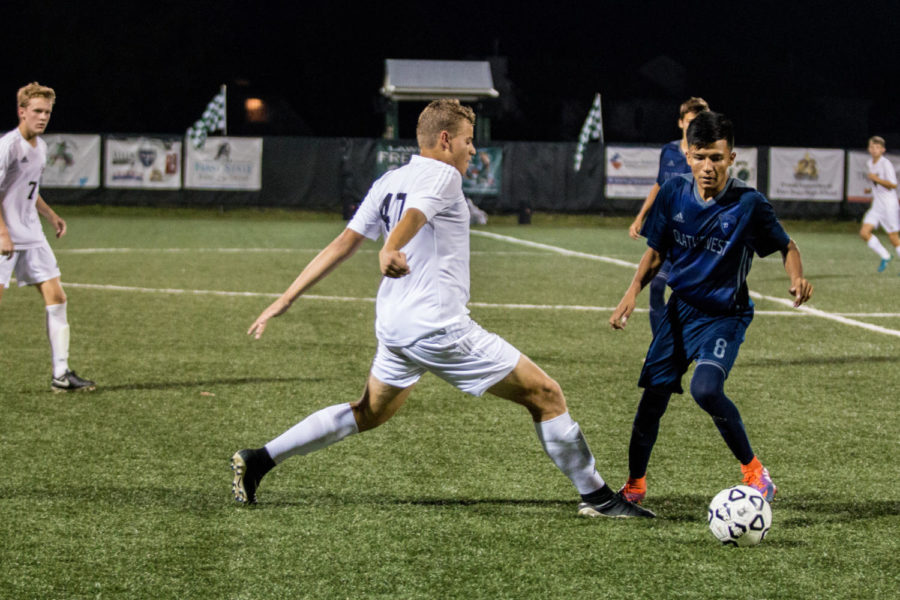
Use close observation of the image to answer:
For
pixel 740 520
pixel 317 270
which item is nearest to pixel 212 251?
pixel 317 270

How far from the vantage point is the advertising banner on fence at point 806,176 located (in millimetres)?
33312

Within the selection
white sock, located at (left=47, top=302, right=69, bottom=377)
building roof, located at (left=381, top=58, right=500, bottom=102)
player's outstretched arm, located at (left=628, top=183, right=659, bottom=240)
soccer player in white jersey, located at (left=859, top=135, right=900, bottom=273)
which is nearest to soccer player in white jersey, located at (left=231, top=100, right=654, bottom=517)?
player's outstretched arm, located at (left=628, top=183, right=659, bottom=240)

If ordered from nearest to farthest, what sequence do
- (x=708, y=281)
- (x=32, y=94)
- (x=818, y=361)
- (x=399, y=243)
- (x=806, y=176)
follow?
(x=399, y=243) → (x=708, y=281) → (x=32, y=94) → (x=818, y=361) → (x=806, y=176)

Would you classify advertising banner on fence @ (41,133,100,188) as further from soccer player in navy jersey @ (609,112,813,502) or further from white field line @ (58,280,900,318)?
soccer player in navy jersey @ (609,112,813,502)

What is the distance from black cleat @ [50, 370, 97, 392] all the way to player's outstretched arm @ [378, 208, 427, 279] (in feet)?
13.9

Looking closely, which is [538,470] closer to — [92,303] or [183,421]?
[183,421]

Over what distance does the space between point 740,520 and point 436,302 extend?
1512 millimetres

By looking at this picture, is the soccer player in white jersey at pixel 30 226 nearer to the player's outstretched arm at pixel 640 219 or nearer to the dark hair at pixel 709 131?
the player's outstretched arm at pixel 640 219

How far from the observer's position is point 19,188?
7953 millimetres

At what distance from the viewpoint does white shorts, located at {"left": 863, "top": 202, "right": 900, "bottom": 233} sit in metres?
18.7

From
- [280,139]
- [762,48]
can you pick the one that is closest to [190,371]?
[280,139]

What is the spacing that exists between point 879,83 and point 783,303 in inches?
2830

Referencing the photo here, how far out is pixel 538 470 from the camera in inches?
235

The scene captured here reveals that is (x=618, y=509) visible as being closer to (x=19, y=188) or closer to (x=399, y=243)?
(x=399, y=243)
